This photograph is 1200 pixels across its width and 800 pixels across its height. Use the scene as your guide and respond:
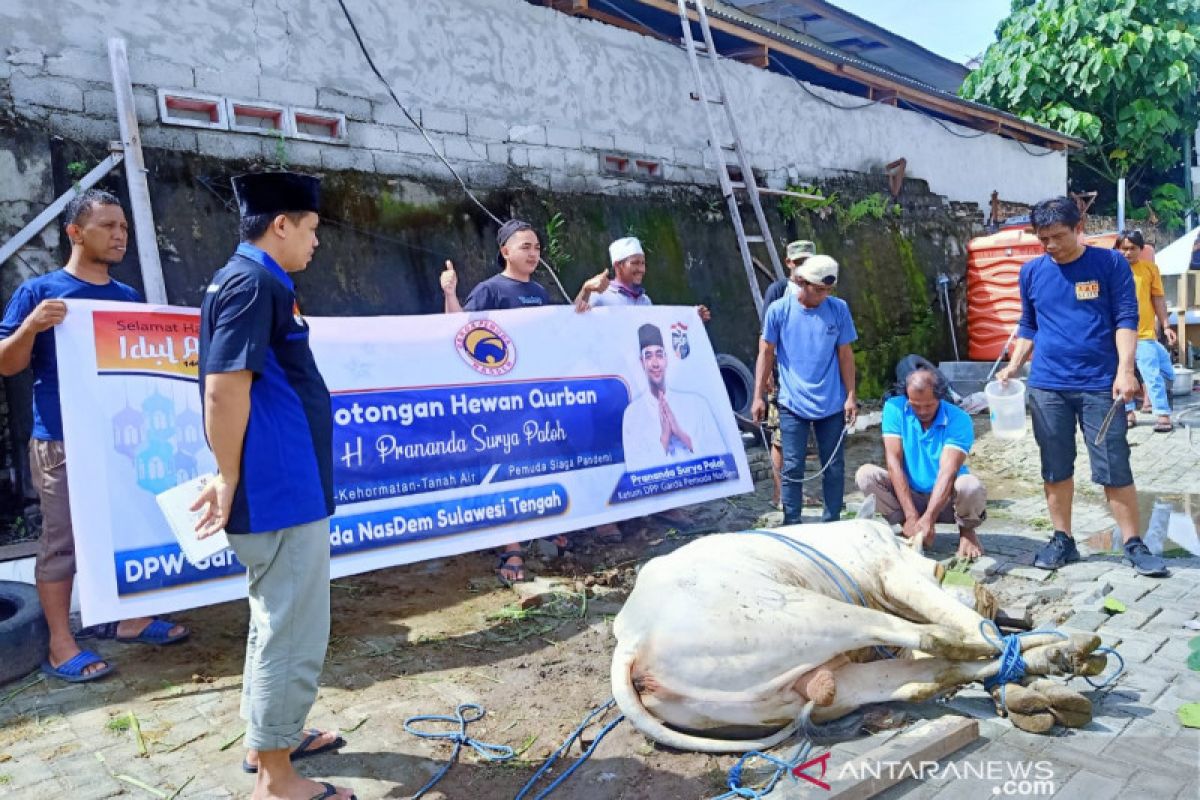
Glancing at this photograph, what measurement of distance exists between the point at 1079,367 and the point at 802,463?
5.24ft

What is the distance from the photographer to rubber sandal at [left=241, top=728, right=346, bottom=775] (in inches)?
116

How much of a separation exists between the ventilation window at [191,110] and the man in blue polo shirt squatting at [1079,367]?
505 cm

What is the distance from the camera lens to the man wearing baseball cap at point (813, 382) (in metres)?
5.28

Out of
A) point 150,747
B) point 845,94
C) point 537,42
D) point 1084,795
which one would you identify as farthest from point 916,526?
point 845,94

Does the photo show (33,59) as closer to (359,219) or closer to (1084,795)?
(359,219)

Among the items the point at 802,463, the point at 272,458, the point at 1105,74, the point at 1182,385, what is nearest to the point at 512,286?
the point at 802,463

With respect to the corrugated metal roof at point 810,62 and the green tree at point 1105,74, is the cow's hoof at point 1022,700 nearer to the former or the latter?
the corrugated metal roof at point 810,62

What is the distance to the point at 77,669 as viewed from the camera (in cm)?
365

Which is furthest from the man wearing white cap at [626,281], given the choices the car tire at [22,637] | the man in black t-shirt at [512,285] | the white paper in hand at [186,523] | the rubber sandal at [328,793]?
the rubber sandal at [328,793]

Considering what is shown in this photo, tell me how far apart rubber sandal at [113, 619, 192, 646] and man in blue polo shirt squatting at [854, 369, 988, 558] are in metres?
3.77

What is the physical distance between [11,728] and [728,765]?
2.61 meters

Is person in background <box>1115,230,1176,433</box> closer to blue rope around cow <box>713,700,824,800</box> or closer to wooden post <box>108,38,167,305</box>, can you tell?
blue rope around cow <box>713,700,824,800</box>

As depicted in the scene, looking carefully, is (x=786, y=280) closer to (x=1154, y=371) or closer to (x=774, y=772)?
(x=774, y=772)

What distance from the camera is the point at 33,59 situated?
5047mm
